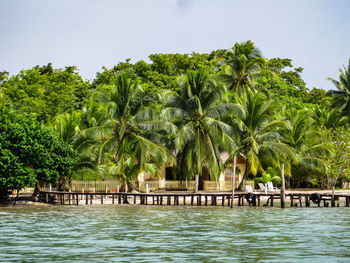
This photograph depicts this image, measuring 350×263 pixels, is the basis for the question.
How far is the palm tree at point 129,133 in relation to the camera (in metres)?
38.9

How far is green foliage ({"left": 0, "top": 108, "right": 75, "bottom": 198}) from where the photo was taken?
33.5m

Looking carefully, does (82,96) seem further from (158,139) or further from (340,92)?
(340,92)

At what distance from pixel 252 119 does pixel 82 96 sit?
27254 mm

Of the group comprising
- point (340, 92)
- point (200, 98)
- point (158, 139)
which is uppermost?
point (340, 92)

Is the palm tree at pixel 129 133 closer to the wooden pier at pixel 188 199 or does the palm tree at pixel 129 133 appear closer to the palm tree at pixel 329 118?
the wooden pier at pixel 188 199

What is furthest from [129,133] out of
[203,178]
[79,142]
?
[203,178]

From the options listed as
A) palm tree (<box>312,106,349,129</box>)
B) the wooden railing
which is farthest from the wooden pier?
palm tree (<box>312,106,349,129</box>)

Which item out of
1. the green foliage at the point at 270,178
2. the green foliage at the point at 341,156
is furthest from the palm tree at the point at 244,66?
the green foliage at the point at 341,156

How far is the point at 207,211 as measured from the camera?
34.1m

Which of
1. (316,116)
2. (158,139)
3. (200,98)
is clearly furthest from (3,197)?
(316,116)

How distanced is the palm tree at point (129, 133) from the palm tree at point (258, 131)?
21.2ft

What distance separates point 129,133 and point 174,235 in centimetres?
1920

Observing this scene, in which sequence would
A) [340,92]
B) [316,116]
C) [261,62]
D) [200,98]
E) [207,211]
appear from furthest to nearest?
[340,92]
[316,116]
[261,62]
[200,98]
[207,211]

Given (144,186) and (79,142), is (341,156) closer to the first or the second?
(144,186)
